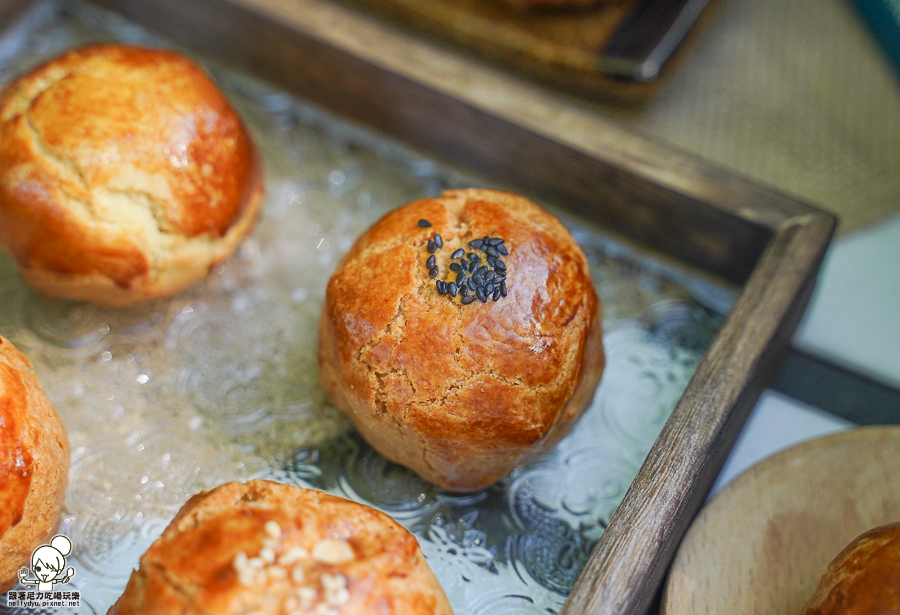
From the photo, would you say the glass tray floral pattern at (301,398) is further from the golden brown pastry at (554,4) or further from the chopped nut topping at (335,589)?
the golden brown pastry at (554,4)

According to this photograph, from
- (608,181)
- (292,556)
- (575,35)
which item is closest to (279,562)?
(292,556)

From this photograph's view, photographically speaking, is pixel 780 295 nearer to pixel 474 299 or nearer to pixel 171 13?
pixel 474 299

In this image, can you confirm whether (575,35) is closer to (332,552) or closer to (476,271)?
(476,271)

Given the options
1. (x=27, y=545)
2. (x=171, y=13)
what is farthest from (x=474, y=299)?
(x=171, y=13)

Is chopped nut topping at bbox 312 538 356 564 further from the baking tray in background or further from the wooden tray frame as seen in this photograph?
the baking tray in background

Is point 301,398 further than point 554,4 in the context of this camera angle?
No

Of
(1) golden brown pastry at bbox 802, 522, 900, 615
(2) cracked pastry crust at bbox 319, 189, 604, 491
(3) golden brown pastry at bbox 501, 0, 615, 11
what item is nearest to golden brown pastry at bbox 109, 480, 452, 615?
(2) cracked pastry crust at bbox 319, 189, 604, 491
